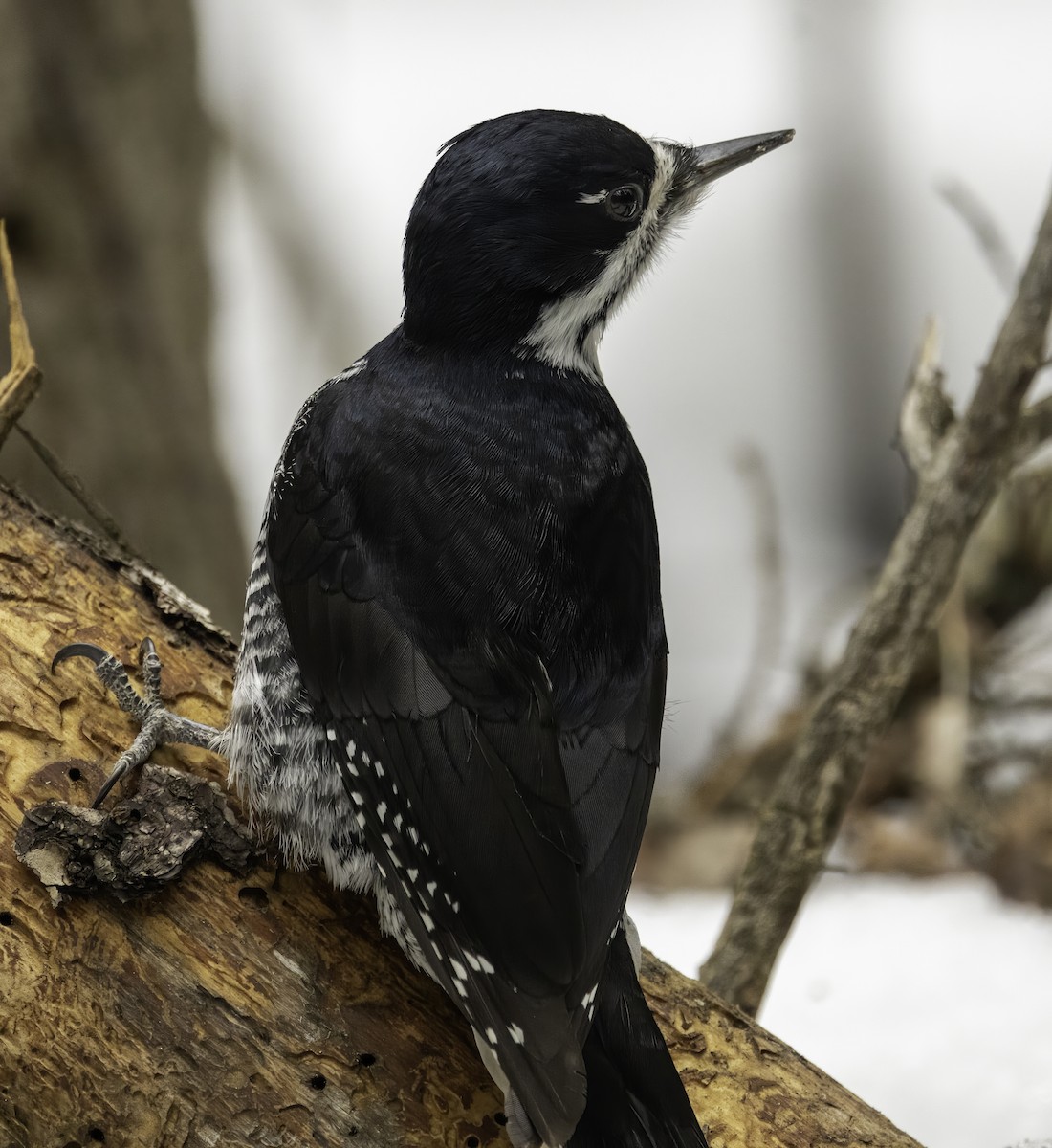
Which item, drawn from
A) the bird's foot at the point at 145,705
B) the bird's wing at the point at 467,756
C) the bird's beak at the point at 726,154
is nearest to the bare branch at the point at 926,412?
the bird's beak at the point at 726,154

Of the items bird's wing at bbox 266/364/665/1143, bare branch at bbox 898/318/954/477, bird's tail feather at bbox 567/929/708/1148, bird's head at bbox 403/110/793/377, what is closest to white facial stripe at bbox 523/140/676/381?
bird's head at bbox 403/110/793/377

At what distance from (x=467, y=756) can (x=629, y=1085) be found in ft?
1.49

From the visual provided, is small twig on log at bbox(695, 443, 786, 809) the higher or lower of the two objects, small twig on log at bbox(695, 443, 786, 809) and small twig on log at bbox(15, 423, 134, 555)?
the higher

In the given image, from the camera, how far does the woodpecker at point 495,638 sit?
167cm

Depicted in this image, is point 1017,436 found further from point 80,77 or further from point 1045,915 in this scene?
point 80,77

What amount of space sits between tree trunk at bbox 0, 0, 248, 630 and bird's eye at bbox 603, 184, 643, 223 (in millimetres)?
1807

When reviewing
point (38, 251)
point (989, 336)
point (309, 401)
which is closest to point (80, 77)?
point (38, 251)

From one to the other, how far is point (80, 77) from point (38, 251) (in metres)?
0.48

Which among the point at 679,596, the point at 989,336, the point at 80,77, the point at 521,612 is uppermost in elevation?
the point at 989,336

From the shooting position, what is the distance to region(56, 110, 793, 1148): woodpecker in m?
1.67

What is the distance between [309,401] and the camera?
213 centimetres

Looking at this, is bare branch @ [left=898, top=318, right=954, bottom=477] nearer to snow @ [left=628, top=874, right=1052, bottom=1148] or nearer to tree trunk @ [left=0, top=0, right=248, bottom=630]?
snow @ [left=628, top=874, right=1052, bottom=1148]

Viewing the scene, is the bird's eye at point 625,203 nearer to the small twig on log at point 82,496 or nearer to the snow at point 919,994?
the small twig on log at point 82,496

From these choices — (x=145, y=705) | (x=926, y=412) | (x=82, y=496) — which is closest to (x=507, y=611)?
(x=145, y=705)
